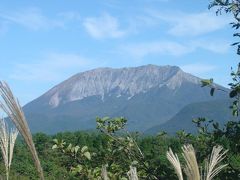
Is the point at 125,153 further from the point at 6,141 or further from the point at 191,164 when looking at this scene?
the point at 191,164

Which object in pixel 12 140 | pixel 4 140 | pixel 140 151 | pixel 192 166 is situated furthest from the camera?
pixel 140 151

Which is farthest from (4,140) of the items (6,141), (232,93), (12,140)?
(232,93)

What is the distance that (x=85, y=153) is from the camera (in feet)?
13.4

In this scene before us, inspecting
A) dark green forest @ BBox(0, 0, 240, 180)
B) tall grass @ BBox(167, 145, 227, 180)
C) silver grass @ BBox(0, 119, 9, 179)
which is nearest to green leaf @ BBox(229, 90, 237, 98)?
dark green forest @ BBox(0, 0, 240, 180)

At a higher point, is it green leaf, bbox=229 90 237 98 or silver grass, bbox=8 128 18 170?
green leaf, bbox=229 90 237 98

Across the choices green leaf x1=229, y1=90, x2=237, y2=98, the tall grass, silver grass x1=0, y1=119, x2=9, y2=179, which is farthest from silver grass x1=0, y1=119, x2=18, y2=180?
green leaf x1=229, y1=90, x2=237, y2=98

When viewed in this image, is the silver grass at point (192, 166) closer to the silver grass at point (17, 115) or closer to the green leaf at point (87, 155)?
the silver grass at point (17, 115)

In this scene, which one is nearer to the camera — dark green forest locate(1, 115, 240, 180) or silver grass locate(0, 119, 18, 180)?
silver grass locate(0, 119, 18, 180)

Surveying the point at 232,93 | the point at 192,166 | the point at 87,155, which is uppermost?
the point at 232,93

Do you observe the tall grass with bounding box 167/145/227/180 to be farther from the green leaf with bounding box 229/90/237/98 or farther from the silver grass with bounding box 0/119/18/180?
the green leaf with bounding box 229/90/237/98

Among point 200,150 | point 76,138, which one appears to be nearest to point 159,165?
point 200,150

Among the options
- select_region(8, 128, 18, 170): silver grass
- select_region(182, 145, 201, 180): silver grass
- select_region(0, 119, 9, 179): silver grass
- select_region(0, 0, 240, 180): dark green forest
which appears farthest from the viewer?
select_region(0, 0, 240, 180): dark green forest

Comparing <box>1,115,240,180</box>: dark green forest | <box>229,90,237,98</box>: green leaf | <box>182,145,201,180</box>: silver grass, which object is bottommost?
<box>182,145,201,180</box>: silver grass

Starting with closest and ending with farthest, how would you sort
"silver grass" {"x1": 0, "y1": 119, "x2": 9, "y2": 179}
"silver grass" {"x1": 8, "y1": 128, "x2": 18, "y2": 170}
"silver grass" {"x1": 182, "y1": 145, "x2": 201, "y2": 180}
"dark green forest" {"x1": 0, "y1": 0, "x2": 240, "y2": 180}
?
"silver grass" {"x1": 182, "y1": 145, "x2": 201, "y2": 180} → "silver grass" {"x1": 0, "y1": 119, "x2": 9, "y2": 179} → "silver grass" {"x1": 8, "y1": 128, "x2": 18, "y2": 170} → "dark green forest" {"x1": 0, "y1": 0, "x2": 240, "y2": 180}
